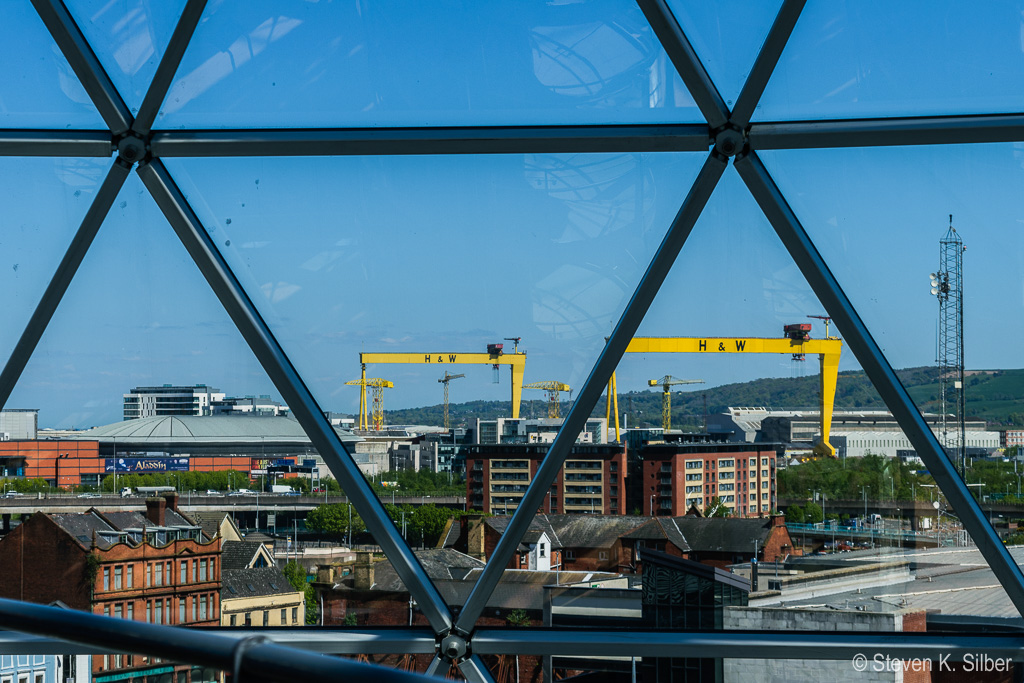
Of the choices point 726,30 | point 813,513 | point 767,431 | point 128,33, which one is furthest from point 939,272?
point 128,33

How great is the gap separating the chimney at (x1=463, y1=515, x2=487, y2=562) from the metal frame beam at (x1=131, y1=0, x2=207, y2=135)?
321 centimetres

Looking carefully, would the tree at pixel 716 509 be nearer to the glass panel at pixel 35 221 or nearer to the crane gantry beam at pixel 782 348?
the crane gantry beam at pixel 782 348

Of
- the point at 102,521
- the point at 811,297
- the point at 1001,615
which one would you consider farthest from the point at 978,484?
the point at 102,521

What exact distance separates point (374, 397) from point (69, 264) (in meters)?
2.05

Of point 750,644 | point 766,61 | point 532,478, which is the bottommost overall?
point 750,644

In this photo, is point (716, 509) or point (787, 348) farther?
point (716, 509)

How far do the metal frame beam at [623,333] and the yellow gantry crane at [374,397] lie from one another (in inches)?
A: 44.6

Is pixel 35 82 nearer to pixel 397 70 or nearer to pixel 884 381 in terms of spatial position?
pixel 397 70

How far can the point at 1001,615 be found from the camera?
5062 mm

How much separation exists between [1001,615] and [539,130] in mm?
4196

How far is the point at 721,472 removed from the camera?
520 centimetres

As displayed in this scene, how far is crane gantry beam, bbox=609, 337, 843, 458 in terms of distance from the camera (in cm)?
495
